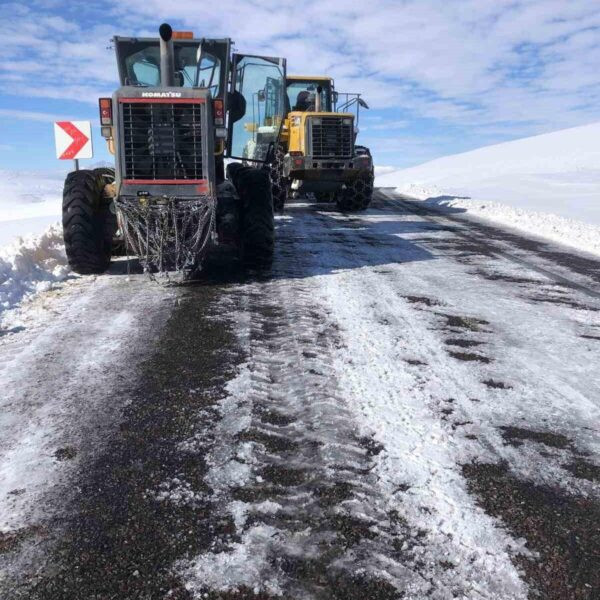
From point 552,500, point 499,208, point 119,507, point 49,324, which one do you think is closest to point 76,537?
point 119,507

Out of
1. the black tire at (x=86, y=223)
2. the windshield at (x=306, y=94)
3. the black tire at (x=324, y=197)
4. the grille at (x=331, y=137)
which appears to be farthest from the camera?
the black tire at (x=324, y=197)

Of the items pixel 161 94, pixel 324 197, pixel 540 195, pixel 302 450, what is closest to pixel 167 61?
pixel 161 94

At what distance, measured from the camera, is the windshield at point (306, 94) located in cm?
1329

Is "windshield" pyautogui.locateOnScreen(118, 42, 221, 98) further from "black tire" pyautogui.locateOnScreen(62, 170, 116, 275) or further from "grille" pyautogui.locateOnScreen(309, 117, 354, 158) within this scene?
"grille" pyautogui.locateOnScreen(309, 117, 354, 158)

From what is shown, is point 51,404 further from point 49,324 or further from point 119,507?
point 49,324

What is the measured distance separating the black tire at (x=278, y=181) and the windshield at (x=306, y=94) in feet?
3.97

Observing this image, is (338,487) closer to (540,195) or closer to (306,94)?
(306,94)

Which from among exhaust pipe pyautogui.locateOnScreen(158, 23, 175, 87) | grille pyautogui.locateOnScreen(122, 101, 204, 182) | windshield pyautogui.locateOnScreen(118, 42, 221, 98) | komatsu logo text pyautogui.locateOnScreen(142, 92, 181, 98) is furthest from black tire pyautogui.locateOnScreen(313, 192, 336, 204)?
komatsu logo text pyautogui.locateOnScreen(142, 92, 181, 98)

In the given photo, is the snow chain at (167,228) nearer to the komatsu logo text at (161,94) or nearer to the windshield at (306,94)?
the komatsu logo text at (161,94)

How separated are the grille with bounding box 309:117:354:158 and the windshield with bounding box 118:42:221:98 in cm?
521

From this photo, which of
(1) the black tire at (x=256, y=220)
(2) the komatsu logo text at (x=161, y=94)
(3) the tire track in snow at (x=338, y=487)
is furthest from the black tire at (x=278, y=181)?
(3) the tire track in snow at (x=338, y=487)

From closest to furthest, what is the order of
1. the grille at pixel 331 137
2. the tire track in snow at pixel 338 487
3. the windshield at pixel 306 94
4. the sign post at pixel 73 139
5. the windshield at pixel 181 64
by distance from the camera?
the tire track in snow at pixel 338 487, the windshield at pixel 181 64, the sign post at pixel 73 139, the grille at pixel 331 137, the windshield at pixel 306 94

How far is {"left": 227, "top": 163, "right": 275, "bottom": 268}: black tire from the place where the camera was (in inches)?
250

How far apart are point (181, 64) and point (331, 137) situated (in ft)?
18.4
